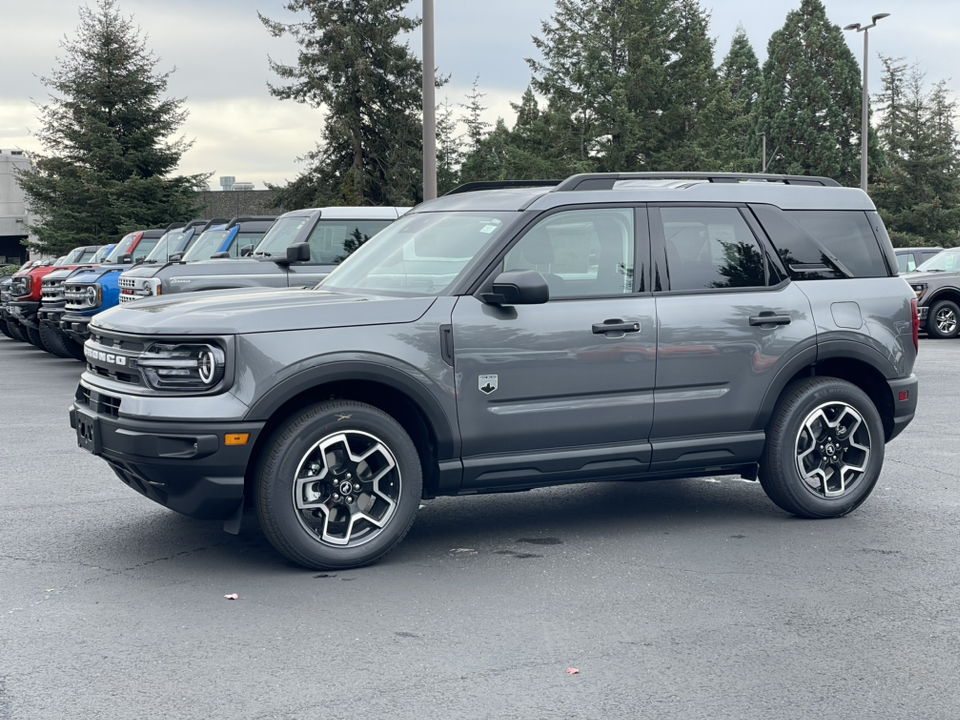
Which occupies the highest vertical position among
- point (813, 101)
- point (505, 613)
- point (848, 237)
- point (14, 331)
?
point (813, 101)

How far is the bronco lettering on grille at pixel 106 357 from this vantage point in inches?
224

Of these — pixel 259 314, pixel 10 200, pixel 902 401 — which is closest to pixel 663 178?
pixel 902 401

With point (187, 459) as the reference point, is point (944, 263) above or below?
above

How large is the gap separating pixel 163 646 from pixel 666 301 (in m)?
3.13

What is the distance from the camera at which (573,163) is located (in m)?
44.0

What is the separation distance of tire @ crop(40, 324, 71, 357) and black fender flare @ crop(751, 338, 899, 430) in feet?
45.7

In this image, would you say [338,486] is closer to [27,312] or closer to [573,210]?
[573,210]

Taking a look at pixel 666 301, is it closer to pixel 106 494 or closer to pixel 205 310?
pixel 205 310

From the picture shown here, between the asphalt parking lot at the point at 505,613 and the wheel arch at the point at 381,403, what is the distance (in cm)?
46

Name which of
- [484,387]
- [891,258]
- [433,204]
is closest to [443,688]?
[484,387]

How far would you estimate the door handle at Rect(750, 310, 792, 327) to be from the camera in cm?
655

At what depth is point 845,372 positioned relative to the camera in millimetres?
7090

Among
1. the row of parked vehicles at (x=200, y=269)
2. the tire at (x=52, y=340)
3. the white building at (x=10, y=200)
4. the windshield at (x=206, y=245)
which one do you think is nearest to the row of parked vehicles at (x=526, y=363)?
the row of parked vehicles at (x=200, y=269)

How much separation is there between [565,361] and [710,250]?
1.21 m
